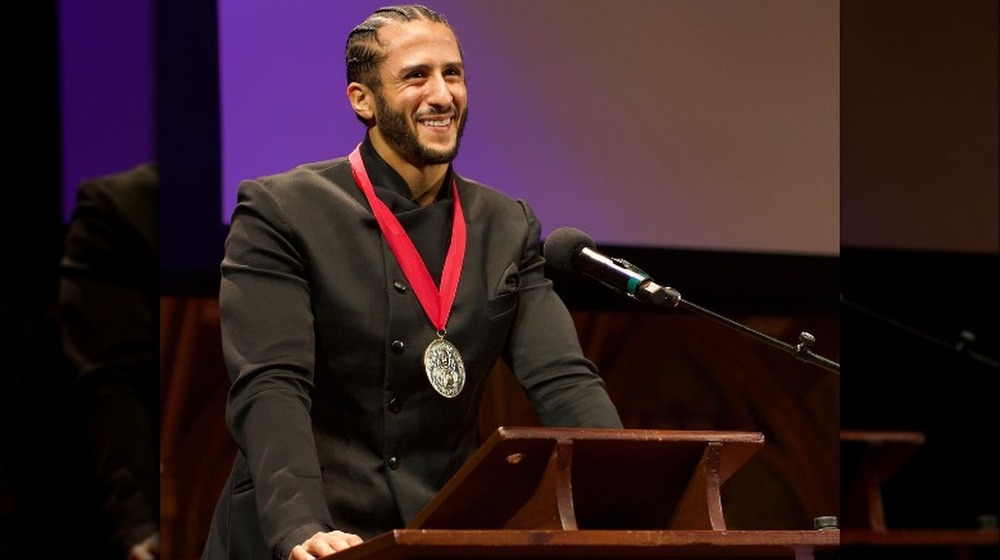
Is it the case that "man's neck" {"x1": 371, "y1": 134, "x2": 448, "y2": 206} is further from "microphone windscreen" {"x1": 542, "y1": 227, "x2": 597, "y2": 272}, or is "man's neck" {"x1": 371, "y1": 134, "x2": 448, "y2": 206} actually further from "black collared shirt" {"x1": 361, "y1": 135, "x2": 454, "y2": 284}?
"microphone windscreen" {"x1": 542, "y1": 227, "x2": 597, "y2": 272}

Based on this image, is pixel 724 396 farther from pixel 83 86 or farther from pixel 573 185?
pixel 83 86

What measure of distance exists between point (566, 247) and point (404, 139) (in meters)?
0.44

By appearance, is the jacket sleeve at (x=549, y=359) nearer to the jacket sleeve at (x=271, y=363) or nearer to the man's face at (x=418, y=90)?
the man's face at (x=418, y=90)

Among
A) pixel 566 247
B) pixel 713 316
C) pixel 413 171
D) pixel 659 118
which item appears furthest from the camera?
pixel 659 118

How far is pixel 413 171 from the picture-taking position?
2730mm

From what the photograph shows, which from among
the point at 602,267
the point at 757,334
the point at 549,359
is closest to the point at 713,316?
the point at 757,334

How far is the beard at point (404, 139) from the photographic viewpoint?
8.83 ft

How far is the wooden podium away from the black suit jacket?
466 mm

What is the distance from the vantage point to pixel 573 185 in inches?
115

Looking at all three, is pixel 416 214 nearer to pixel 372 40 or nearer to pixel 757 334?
pixel 372 40

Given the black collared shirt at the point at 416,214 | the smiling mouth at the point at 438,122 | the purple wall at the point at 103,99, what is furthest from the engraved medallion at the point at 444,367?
the purple wall at the point at 103,99

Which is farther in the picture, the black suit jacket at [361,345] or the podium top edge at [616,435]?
the black suit jacket at [361,345]

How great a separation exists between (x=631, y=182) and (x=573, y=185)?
0.13 m

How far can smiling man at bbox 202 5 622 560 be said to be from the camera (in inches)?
99.8
